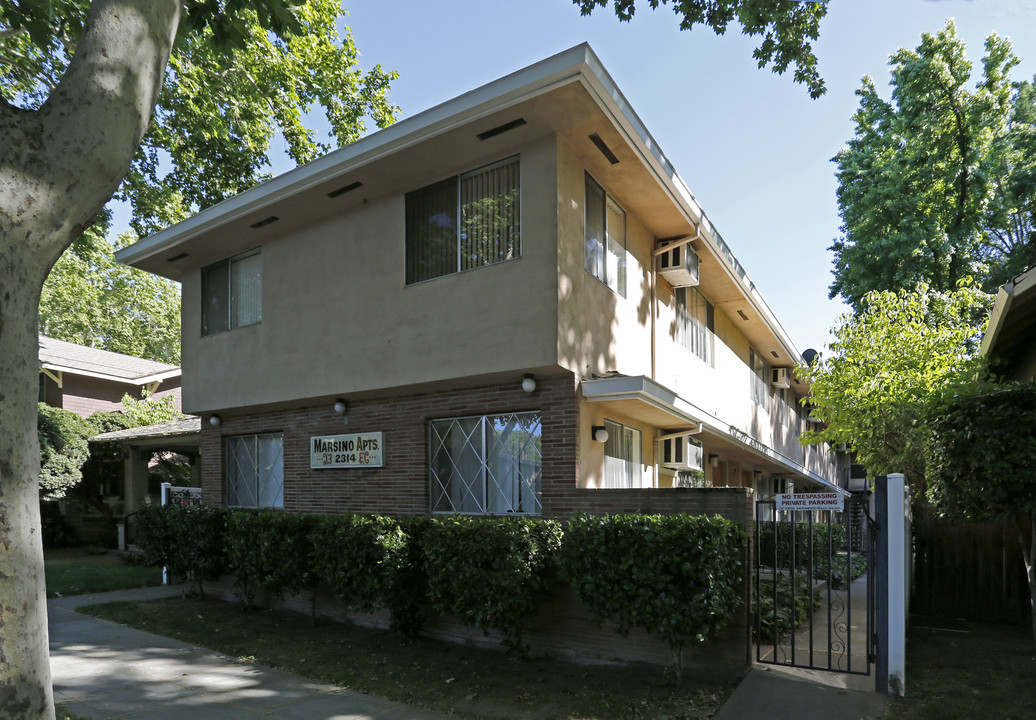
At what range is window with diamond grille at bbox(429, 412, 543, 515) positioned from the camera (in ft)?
28.2

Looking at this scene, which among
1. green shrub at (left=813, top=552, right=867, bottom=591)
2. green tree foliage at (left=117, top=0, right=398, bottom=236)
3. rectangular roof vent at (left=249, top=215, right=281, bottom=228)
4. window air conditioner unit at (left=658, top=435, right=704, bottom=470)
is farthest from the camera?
green tree foliage at (left=117, top=0, right=398, bottom=236)

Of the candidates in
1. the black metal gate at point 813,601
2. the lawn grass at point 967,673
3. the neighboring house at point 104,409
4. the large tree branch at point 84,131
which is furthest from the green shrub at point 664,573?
the neighboring house at point 104,409

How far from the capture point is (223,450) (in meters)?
13.0

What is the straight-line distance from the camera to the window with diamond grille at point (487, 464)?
339 inches

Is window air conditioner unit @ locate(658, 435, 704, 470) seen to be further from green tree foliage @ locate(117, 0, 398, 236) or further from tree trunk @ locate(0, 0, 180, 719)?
green tree foliage @ locate(117, 0, 398, 236)

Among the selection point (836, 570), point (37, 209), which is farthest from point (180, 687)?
point (836, 570)

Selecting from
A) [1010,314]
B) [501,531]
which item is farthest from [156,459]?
[1010,314]

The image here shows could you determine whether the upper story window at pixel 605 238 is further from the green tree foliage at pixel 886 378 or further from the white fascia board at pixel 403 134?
the green tree foliage at pixel 886 378

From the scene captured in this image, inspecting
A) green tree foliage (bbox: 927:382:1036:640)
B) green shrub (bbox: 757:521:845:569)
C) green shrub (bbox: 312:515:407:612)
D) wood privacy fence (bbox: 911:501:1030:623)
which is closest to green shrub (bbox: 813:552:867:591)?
green shrub (bbox: 757:521:845:569)

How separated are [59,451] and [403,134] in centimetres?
1490

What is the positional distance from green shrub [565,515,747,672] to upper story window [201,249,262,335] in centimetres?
759

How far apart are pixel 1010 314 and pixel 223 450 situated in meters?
12.4

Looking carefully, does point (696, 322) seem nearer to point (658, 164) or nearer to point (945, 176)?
point (658, 164)

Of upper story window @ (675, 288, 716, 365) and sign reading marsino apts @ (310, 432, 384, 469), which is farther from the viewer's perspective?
upper story window @ (675, 288, 716, 365)
